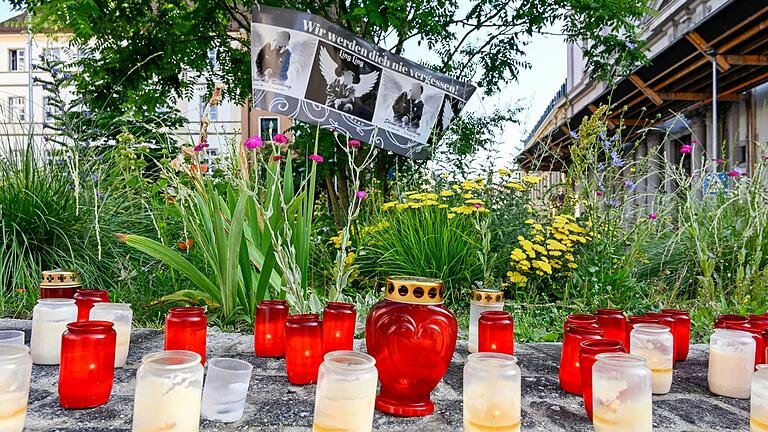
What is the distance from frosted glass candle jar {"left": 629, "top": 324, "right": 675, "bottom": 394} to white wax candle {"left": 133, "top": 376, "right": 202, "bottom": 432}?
3.48 ft

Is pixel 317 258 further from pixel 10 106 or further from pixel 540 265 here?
pixel 10 106

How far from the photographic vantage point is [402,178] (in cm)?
441

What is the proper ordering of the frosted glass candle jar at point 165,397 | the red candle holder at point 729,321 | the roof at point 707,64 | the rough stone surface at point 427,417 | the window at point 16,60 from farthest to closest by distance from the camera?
the window at point 16,60
the roof at point 707,64
the red candle holder at point 729,321
the rough stone surface at point 427,417
the frosted glass candle jar at point 165,397

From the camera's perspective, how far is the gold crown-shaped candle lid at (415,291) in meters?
1.12

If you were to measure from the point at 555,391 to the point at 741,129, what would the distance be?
8.79 metres

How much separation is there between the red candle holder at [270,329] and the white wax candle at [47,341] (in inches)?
20.0

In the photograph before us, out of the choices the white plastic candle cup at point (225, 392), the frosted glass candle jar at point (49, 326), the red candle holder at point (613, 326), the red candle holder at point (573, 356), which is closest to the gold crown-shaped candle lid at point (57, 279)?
the frosted glass candle jar at point (49, 326)

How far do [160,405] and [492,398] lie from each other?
591mm

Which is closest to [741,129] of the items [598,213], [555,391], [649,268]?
[649,268]

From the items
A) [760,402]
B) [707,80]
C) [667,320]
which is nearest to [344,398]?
[760,402]

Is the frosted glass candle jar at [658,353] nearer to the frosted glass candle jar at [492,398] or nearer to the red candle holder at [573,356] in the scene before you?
the red candle holder at [573,356]

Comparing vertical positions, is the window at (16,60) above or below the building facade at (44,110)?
above

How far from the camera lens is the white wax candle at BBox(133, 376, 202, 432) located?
96 centimetres

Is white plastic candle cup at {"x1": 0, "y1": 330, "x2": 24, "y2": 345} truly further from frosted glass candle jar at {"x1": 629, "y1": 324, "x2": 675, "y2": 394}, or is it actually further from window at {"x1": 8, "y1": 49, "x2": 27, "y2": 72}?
window at {"x1": 8, "y1": 49, "x2": 27, "y2": 72}
